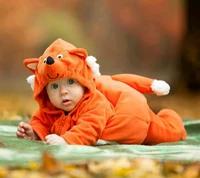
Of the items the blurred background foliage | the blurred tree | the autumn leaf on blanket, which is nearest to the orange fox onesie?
the autumn leaf on blanket

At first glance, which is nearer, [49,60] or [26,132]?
[49,60]

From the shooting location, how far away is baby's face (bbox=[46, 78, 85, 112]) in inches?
86.0

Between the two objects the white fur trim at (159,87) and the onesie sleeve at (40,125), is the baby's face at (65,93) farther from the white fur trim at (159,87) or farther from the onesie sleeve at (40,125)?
the white fur trim at (159,87)

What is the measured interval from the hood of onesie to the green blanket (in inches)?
8.2

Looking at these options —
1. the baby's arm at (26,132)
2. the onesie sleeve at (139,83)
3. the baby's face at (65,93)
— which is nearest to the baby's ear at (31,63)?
the baby's face at (65,93)

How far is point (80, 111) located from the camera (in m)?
2.21

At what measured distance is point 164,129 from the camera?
2395 millimetres

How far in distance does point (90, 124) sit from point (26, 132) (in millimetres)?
285

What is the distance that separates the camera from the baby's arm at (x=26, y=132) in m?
2.27

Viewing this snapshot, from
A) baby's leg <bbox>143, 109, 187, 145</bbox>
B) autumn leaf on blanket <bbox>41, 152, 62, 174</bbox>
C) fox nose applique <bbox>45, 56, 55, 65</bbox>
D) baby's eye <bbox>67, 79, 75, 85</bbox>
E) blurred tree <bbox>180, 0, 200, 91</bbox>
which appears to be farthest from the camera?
blurred tree <bbox>180, 0, 200, 91</bbox>

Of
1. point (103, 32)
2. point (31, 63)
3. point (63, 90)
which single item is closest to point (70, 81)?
point (63, 90)

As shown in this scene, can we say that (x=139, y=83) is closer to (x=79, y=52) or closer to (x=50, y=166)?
(x=79, y=52)

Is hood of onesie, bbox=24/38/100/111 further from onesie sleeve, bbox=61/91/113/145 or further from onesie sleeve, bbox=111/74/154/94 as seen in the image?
onesie sleeve, bbox=111/74/154/94

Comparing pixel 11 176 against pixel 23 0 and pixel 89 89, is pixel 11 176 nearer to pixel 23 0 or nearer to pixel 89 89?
pixel 89 89
